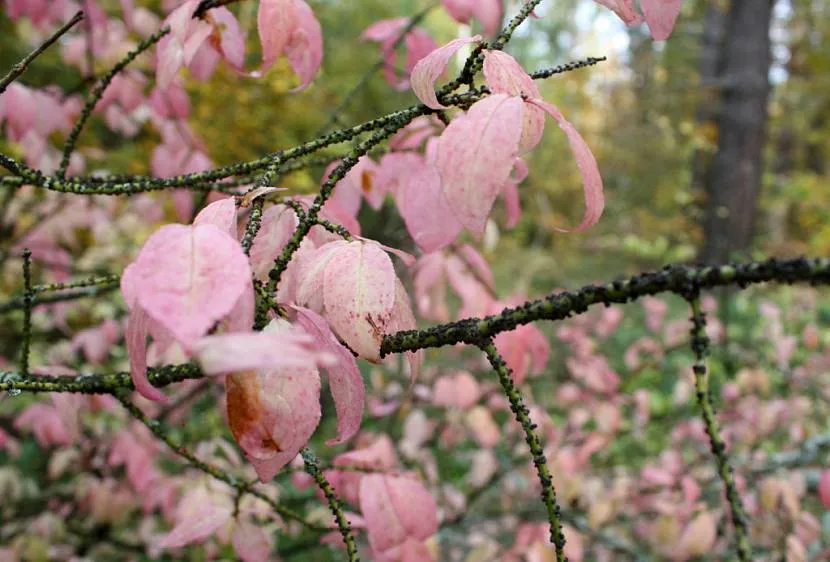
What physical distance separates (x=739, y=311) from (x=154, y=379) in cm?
587

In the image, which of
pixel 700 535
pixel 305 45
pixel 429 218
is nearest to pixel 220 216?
pixel 429 218

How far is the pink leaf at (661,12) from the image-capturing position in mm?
589

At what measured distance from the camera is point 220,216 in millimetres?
505

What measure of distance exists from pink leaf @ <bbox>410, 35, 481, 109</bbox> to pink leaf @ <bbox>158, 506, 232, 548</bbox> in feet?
2.00

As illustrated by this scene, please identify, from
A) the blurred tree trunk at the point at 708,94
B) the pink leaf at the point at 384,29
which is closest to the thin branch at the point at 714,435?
the pink leaf at the point at 384,29

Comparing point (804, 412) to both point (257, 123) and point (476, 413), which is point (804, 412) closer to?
point (476, 413)

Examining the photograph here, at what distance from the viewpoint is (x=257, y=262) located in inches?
25.8

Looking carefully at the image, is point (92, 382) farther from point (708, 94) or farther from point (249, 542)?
point (708, 94)

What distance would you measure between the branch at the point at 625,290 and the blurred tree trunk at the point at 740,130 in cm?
521

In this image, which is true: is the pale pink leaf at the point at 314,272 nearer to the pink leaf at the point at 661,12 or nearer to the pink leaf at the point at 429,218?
the pink leaf at the point at 429,218

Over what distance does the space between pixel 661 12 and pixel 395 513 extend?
584mm

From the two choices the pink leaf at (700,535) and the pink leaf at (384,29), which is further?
the pink leaf at (700,535)

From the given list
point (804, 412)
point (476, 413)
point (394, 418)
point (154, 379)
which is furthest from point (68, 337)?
point (804, 412)

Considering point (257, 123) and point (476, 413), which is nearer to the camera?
point (476, 413)
